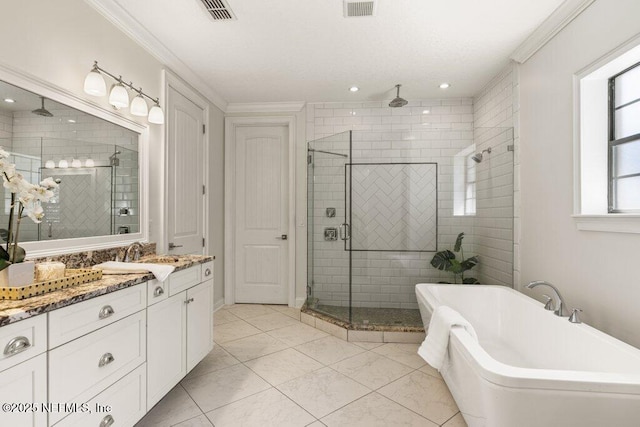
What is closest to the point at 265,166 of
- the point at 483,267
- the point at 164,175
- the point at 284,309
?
the point at 164,175

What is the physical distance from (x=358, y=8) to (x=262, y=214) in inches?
103

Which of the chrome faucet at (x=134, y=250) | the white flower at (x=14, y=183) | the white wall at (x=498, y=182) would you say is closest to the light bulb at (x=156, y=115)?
the chrome faucet at (x=134, y=250)

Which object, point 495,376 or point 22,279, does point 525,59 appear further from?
point 22,279

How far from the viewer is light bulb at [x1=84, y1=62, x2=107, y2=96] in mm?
1860

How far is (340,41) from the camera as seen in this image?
2486 mm

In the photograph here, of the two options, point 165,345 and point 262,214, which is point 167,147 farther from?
point 165,345

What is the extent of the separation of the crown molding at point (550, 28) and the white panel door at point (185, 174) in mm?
3041

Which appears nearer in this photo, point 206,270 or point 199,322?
point 199,322

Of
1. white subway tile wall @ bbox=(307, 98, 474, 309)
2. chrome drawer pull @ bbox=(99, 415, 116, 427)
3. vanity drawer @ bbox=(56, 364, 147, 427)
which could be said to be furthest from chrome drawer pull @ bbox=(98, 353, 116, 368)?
white subway tile wall @ bbox=(307, 98, 474, 309)

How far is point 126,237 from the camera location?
228 cm

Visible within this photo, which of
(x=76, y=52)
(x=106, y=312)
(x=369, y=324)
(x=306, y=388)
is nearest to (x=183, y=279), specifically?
(x=106, y=312)

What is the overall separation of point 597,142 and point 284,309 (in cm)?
334

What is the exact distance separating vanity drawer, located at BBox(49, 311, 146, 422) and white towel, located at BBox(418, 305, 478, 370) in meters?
1.57

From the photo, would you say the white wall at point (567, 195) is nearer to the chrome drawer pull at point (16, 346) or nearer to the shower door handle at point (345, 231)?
the shower door handle at point (345, 231)
